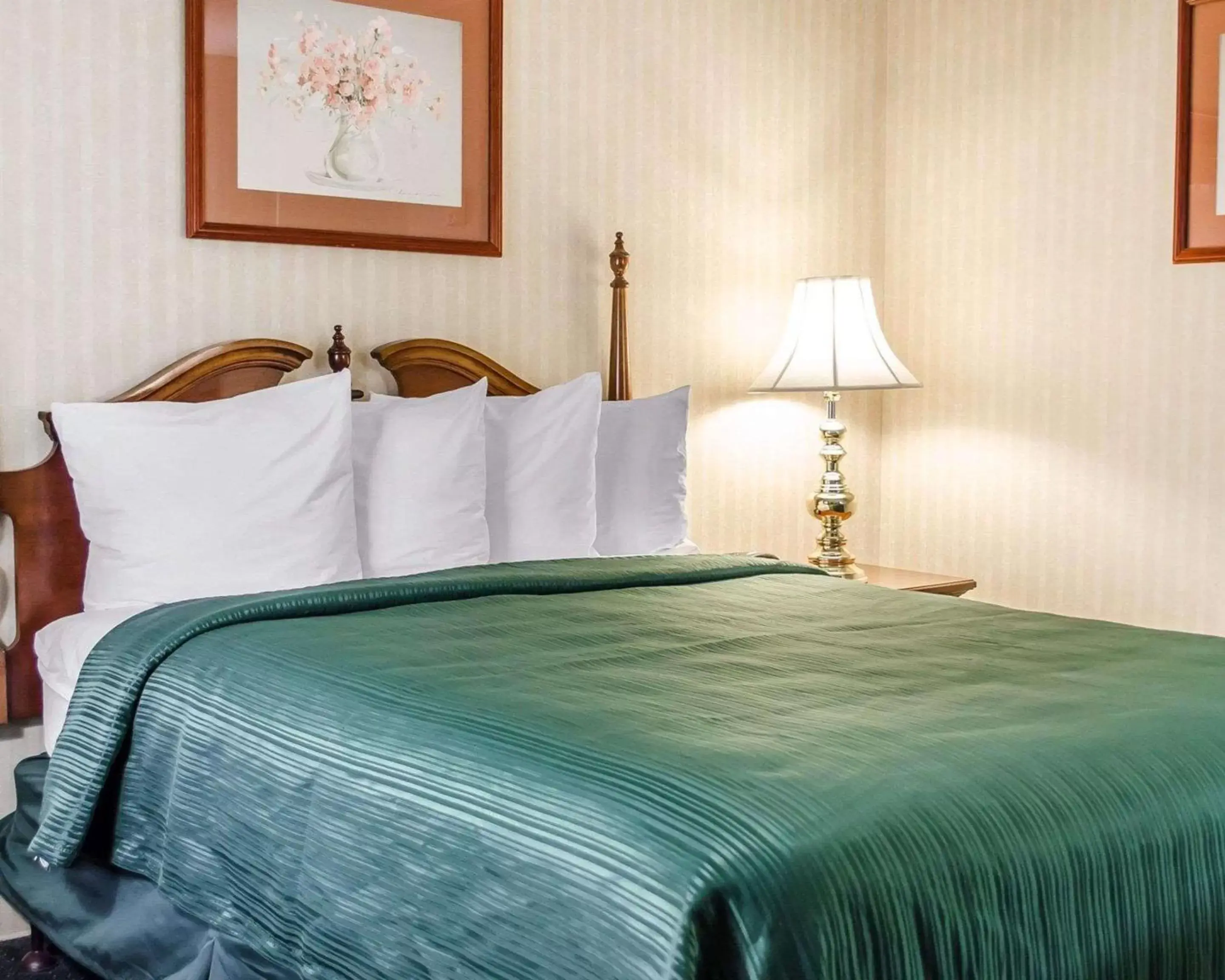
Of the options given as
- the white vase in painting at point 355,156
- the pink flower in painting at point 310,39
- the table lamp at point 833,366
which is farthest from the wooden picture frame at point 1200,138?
the pink flower in painting at point 310,39

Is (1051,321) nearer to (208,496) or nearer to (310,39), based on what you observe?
(310,39)

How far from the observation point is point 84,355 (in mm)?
2729

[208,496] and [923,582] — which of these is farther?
[923,582]

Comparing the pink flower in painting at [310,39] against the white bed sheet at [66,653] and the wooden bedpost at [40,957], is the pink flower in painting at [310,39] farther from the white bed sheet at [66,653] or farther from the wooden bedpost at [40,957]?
the wooden bedpost at [40,957]

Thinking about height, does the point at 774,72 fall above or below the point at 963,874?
above

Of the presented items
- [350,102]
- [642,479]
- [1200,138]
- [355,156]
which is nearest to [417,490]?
[642,479]

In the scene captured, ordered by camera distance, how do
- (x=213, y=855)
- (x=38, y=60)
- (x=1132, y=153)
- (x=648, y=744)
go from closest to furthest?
(x=648, y=744), (x=213, y=855), (x=38, y=60), (x=1132, y=153)

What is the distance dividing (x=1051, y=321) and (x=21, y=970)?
2863mm

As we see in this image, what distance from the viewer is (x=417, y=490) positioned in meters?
2.72

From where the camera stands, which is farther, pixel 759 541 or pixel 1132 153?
pixel 759 541

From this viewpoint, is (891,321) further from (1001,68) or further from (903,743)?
(903,743)

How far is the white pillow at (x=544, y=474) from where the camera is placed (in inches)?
114

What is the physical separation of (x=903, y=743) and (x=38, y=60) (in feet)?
7.24

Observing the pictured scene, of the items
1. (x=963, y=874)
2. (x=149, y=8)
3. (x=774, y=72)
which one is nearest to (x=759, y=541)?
(x=774, y=72)
